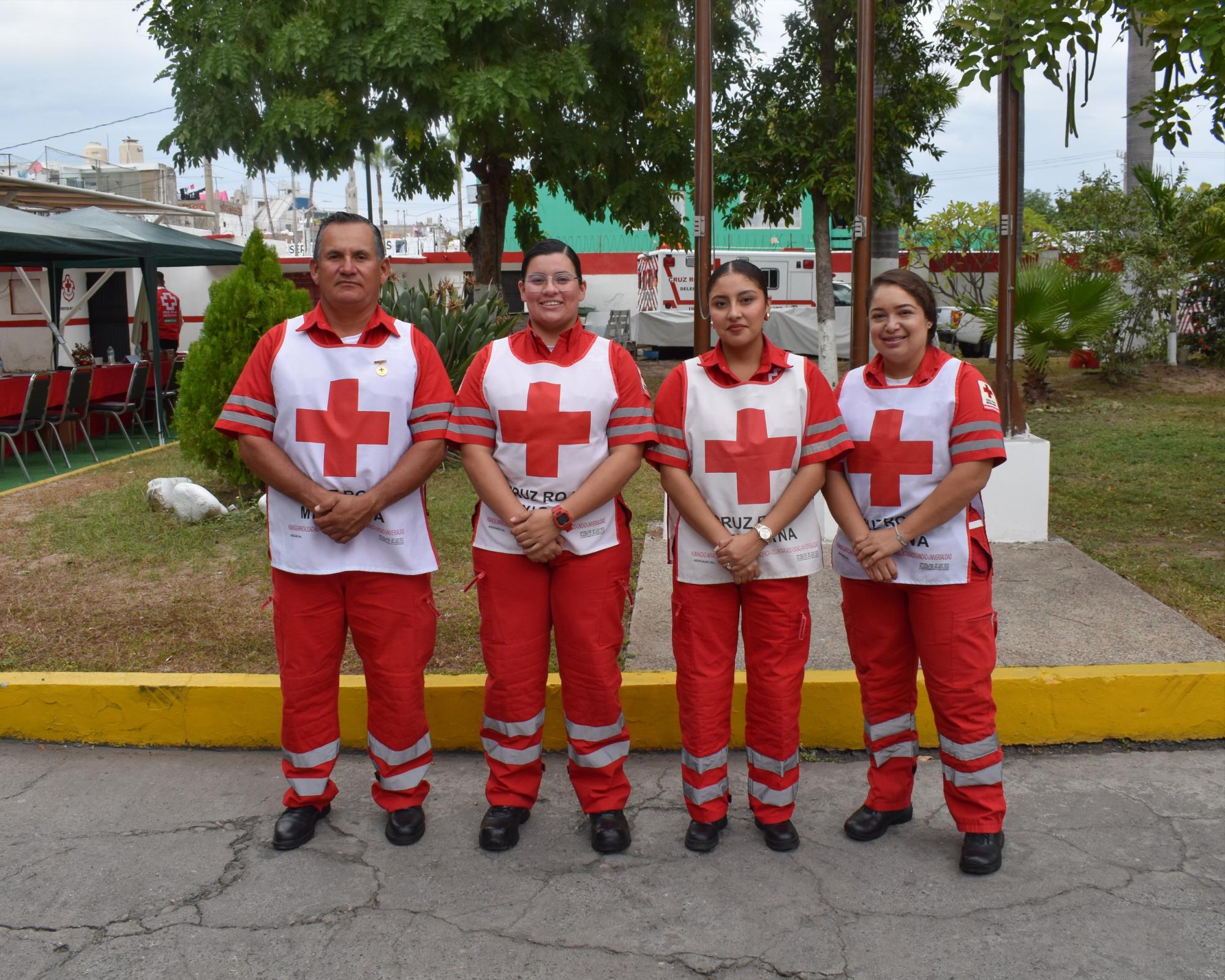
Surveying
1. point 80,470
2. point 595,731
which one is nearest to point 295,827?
point 595,731

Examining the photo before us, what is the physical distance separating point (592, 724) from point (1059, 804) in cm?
155

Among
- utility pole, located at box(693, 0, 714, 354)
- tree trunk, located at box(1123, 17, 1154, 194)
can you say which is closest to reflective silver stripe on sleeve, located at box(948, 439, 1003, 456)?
utility pole, located at box(693, 0, 714, 354)

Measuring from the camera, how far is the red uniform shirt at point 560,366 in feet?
11.3

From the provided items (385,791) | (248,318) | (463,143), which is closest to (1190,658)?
(385,791)

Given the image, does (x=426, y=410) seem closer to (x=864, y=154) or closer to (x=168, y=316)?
(x=864, y=154)

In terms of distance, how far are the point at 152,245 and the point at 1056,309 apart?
9225mm

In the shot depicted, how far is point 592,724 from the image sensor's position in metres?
3.53

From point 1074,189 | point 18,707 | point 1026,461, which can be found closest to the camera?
point 18,707

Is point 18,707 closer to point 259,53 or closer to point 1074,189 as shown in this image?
point 259,53

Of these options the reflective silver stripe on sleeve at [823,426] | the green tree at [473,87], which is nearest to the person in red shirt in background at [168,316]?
the green tree at [473,87]

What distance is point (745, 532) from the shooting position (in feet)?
11.2

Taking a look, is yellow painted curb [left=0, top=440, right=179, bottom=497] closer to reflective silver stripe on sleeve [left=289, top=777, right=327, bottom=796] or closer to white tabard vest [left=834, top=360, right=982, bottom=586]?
reflective silver stripe on sleeve [left=289, top=777, right=327, bottom=796]

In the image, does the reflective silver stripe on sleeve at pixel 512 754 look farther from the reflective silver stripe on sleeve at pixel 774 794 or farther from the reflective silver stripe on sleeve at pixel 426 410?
the reflective silver stripe on sleeve at pixel 426 410

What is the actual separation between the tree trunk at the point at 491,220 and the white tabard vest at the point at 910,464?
12.2 meters
